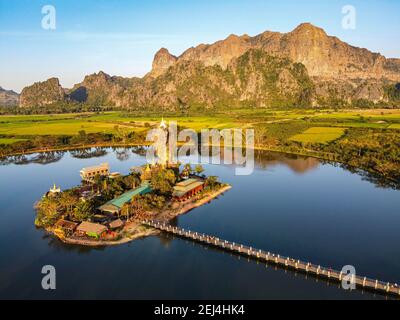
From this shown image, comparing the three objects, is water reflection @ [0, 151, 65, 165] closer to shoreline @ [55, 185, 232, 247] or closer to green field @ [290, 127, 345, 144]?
shoreline @ [55, 185, 232, 247]

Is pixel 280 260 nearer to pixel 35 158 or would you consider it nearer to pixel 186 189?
pixel 186 189

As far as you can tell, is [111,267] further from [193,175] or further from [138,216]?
[193,175]

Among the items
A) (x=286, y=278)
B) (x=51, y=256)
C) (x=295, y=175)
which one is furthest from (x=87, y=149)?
(x=286, y=278)

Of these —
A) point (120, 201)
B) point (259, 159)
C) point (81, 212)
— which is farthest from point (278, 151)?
point (81, 212)

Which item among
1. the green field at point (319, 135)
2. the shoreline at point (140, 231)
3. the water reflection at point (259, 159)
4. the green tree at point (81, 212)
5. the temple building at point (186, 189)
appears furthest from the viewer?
the green field at point (319, 135)

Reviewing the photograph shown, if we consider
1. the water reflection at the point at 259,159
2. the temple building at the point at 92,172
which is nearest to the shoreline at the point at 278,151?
the water reflection at the point at 259,159

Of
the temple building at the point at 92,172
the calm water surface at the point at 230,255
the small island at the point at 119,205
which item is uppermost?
the temple building at the point at 92,172

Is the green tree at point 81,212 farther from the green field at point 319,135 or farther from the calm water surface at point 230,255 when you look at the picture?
the green field at point 319,135
